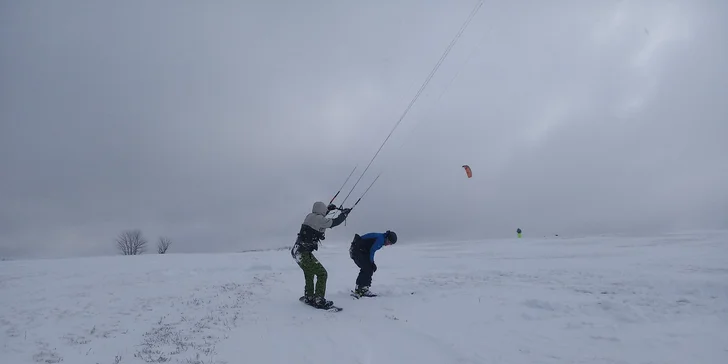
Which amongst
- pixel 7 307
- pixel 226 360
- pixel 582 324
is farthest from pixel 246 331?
pixel 7 307

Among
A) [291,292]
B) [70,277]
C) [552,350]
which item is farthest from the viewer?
Answer: [70,277]

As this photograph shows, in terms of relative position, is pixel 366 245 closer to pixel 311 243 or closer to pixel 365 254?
pixel 365 254

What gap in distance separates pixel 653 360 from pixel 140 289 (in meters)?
14.5

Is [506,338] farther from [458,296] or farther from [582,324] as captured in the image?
[458,296]

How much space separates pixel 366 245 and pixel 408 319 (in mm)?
3560

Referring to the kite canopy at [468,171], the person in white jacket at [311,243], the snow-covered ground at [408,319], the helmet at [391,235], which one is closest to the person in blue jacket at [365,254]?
the helmet at [391,235]

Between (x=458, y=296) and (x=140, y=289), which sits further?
(x=140, y=289)

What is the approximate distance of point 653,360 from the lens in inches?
217

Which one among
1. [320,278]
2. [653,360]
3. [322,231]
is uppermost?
[322,231]

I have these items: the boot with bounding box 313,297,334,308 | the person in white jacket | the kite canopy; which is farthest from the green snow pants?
the kite canopy

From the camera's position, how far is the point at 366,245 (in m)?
11.9

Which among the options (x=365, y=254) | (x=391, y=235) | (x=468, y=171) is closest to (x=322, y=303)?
(x=365, y=254)

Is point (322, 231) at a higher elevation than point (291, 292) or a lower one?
higher

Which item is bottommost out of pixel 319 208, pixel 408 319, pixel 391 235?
pixel 408 319
